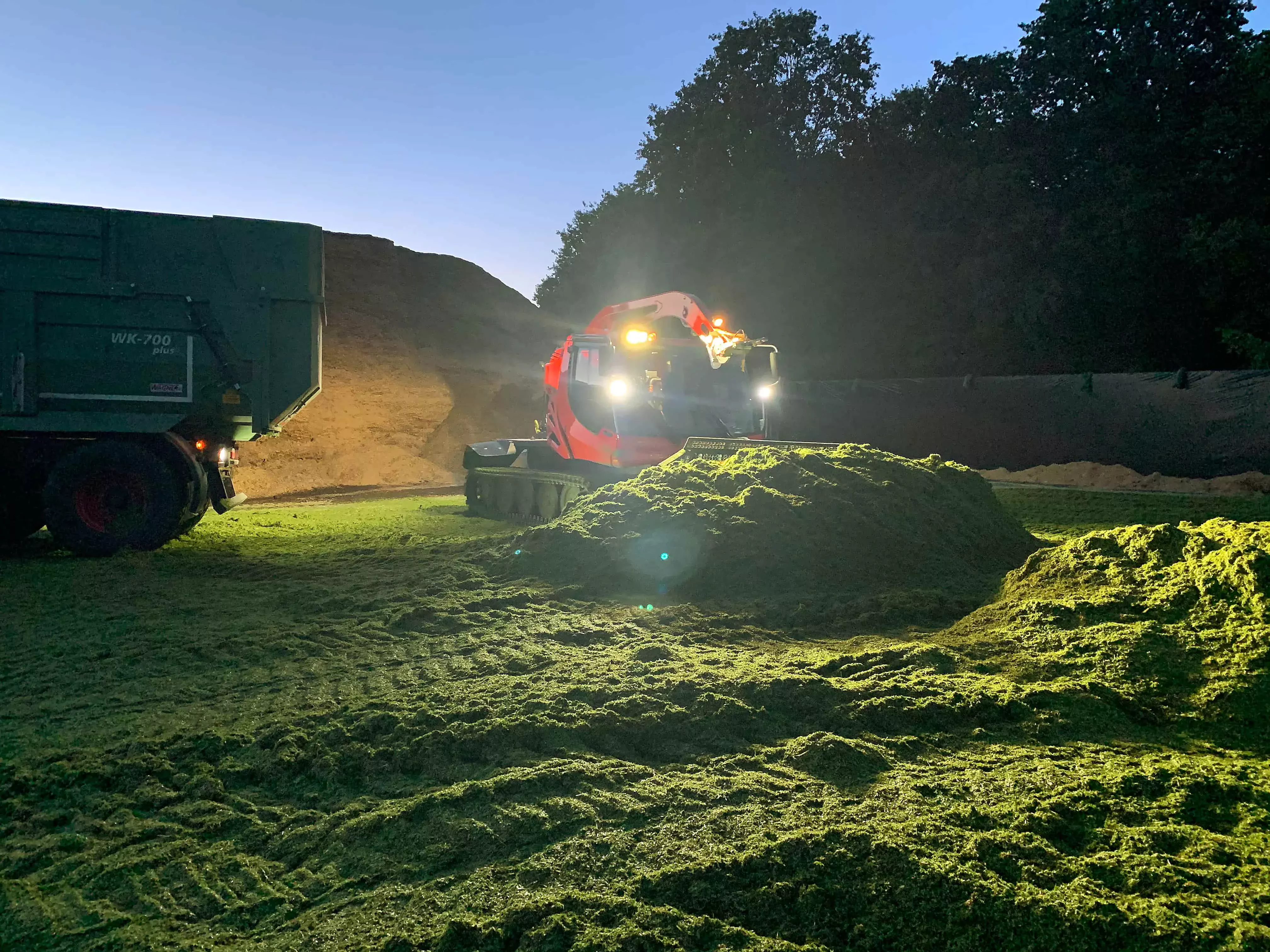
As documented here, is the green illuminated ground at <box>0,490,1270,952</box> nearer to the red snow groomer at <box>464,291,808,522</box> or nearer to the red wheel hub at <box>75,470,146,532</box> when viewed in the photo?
the red wheel hub at <box>75,470,146,532</box>

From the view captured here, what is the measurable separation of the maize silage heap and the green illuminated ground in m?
0.64

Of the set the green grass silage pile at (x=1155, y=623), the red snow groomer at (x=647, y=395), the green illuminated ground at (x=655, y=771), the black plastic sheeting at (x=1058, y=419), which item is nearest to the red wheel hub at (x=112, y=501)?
the green illuminated ground at (x=655, y=771)

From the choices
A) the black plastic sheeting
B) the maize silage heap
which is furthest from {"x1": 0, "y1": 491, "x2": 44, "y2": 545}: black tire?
the black plastic sheeting

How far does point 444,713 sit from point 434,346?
21874mm

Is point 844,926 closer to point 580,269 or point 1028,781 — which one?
point 1028,781

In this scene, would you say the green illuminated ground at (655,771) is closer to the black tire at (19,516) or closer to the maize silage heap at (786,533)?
the maize silage heap at (786,533)

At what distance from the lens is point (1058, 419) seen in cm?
1292

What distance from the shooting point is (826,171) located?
23406 mm

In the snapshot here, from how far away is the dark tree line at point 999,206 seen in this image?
17062 mm

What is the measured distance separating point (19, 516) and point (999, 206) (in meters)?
19.0

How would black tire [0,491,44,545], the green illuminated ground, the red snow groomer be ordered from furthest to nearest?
the red snow groomer < black tire [0,491,44,545] < the green illuminated ground

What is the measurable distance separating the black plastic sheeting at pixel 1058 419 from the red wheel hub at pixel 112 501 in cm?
783

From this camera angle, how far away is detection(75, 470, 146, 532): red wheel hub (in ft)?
26.6

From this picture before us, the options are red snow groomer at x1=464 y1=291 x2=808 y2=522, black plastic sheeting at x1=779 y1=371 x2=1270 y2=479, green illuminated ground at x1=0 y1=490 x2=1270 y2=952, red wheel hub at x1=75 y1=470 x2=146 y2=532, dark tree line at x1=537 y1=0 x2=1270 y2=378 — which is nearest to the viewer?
green illuminated ground at x1=0 y1=490 x2=1270 y2=952
